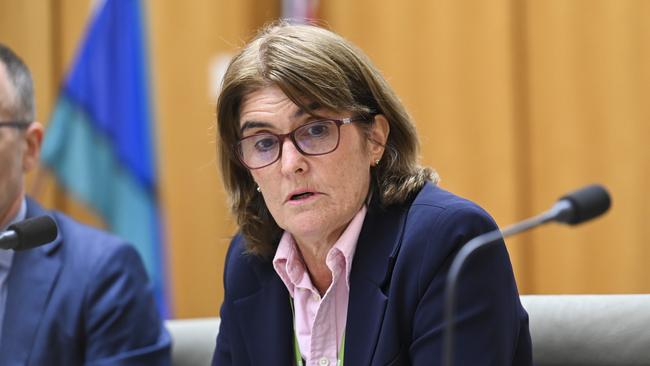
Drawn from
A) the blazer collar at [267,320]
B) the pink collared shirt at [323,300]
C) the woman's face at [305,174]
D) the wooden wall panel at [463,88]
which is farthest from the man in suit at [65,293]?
the wooden wall panel at [463,88]

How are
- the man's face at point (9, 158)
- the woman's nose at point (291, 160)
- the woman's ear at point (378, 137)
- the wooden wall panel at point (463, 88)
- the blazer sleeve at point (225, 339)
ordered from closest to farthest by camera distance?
the woman's nose at point (291, 160), the woman's ear at point (378, 137), the blazer sleeve at point (225, 339), the man's face at point (9, 158), the wooden wall panel at point (463, 88)

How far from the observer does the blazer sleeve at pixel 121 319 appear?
239 cm

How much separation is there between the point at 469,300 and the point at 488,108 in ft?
5.17

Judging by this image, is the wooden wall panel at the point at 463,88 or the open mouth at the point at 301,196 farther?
the wooden wall panel at the point at 463,88

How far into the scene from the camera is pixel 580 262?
2.99 meters

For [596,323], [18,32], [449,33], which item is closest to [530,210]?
[449,33]

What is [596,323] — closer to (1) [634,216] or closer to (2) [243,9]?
(1) [634,216]

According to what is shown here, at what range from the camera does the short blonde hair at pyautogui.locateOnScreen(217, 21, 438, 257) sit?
189 cm

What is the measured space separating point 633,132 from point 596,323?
105cm

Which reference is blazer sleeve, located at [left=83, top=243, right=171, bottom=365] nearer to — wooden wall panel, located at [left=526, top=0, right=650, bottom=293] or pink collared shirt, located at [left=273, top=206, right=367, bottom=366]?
pink collared shirt, located at [left=273, top=206, right=367, bottom=366]

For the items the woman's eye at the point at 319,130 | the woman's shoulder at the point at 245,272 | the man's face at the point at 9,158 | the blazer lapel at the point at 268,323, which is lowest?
the blazer lapel at the point at 268,323

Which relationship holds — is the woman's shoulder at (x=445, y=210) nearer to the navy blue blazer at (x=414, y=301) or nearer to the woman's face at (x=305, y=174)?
the navy blue blazer at (x=414, y=301)

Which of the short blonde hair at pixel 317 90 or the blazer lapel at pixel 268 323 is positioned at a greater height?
the short blonde hair at pixel 317 90

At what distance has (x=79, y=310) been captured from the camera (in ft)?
7.89
